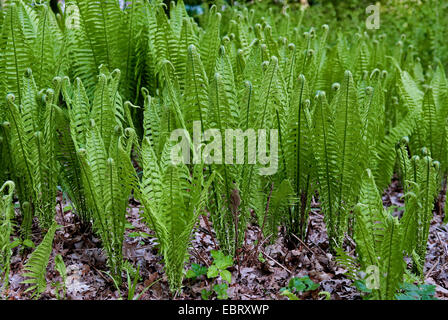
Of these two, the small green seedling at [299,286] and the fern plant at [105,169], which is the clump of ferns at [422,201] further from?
the fern plant at [105,169]

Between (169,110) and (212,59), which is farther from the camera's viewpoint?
Result: (212,59)

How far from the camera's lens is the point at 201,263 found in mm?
1879

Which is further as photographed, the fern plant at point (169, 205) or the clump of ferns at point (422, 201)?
the clump of ferns at point (422, 201)

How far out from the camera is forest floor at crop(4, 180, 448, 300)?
175 cm

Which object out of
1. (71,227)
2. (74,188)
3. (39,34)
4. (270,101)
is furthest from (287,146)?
(39,34)

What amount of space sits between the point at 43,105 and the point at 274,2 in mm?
4679

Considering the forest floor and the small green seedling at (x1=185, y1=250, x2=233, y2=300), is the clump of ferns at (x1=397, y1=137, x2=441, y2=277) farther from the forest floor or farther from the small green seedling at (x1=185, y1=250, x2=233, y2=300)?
the small green seedling at (x1=185, y1=250, x2=233, y2=300)

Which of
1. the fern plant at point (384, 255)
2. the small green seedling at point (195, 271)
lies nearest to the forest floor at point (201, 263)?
the small green seedling at point (195, 271)

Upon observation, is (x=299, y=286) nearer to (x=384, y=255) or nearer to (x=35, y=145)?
(x=384, y=255)

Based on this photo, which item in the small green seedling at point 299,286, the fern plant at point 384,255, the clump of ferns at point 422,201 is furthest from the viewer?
the clump of ferns at point 422,201

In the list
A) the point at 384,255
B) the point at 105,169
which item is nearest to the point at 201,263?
the point at 105,169

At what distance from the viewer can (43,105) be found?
6.09 ft

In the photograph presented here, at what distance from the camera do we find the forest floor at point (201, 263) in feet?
5.73

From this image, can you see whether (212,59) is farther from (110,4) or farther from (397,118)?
(397,118)
